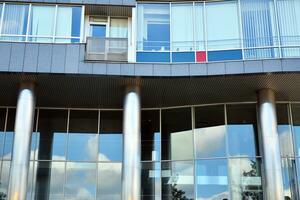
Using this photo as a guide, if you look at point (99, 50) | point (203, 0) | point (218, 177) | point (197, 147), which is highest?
point (203, 0)

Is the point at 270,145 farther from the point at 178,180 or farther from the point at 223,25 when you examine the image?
the point at 223,25

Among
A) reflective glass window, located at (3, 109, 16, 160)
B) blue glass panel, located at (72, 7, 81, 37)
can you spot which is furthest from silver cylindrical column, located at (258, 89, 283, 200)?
reflective glass window, located at (3, 109, 16, 160)

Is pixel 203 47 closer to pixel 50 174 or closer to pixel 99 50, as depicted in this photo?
pixel 99 50

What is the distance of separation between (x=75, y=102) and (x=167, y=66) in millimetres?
5161

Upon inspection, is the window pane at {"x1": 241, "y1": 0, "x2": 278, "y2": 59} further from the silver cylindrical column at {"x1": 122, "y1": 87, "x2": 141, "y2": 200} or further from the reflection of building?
the silver cylindrical column at {"x1": 122, "y1": 87, "x2": 141, "y2": 200}

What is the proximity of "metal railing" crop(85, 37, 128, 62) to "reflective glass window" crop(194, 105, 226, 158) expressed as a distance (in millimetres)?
4568

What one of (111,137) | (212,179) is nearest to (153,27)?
(111,137)

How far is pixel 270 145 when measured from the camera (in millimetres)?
16812

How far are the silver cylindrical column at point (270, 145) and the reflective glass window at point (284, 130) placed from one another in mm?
1232

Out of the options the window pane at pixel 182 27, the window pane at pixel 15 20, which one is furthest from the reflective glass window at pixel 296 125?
the window pane at pixel 15 20

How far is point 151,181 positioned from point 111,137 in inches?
116

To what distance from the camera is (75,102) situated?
1944 cm

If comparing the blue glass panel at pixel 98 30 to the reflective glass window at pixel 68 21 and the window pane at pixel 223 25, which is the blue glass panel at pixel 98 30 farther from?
the window pane at pixel 223 25

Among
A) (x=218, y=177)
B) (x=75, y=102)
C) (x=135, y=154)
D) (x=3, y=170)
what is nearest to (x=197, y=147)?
(x=218, y=177)
